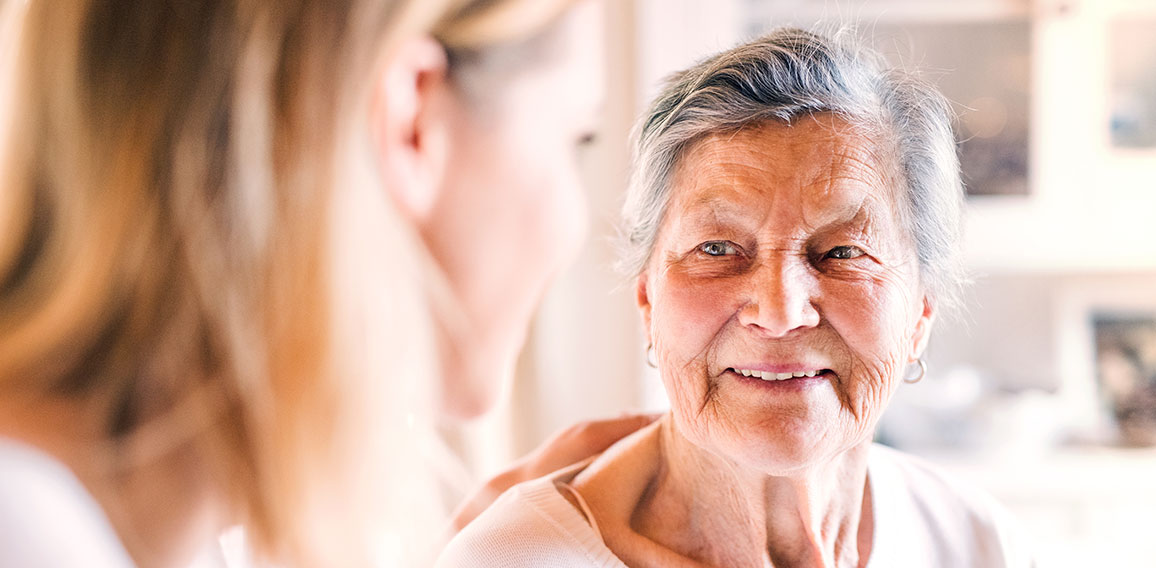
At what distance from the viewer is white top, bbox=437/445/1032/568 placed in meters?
0.85

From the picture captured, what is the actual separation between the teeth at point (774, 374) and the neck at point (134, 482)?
1.49ft

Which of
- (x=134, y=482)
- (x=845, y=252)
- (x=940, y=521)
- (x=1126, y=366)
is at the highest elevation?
(x=845, y=252)

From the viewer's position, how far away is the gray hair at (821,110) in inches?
30.5

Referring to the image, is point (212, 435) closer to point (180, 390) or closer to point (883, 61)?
point (180, 390)

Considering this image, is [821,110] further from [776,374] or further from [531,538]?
[531,538]

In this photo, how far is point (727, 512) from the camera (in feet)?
2.79

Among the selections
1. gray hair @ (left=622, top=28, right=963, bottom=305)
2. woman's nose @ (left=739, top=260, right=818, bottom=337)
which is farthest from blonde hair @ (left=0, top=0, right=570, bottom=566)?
woman's nose @ (left=739, top=260, right=818, bottom=337)

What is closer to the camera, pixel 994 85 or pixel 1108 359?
pixel 994 85

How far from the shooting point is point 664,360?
82 centimetres

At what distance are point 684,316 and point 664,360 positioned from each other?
1.9 inches

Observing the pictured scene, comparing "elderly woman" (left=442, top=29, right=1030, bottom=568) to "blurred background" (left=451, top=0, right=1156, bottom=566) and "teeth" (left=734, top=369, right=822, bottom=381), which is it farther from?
"blurred background" (left=451, top=0, right=1156, bottom=566)

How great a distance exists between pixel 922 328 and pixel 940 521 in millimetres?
228

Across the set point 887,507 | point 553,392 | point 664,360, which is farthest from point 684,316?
point 553,392

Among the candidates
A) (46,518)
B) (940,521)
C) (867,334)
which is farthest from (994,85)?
(46,518)
